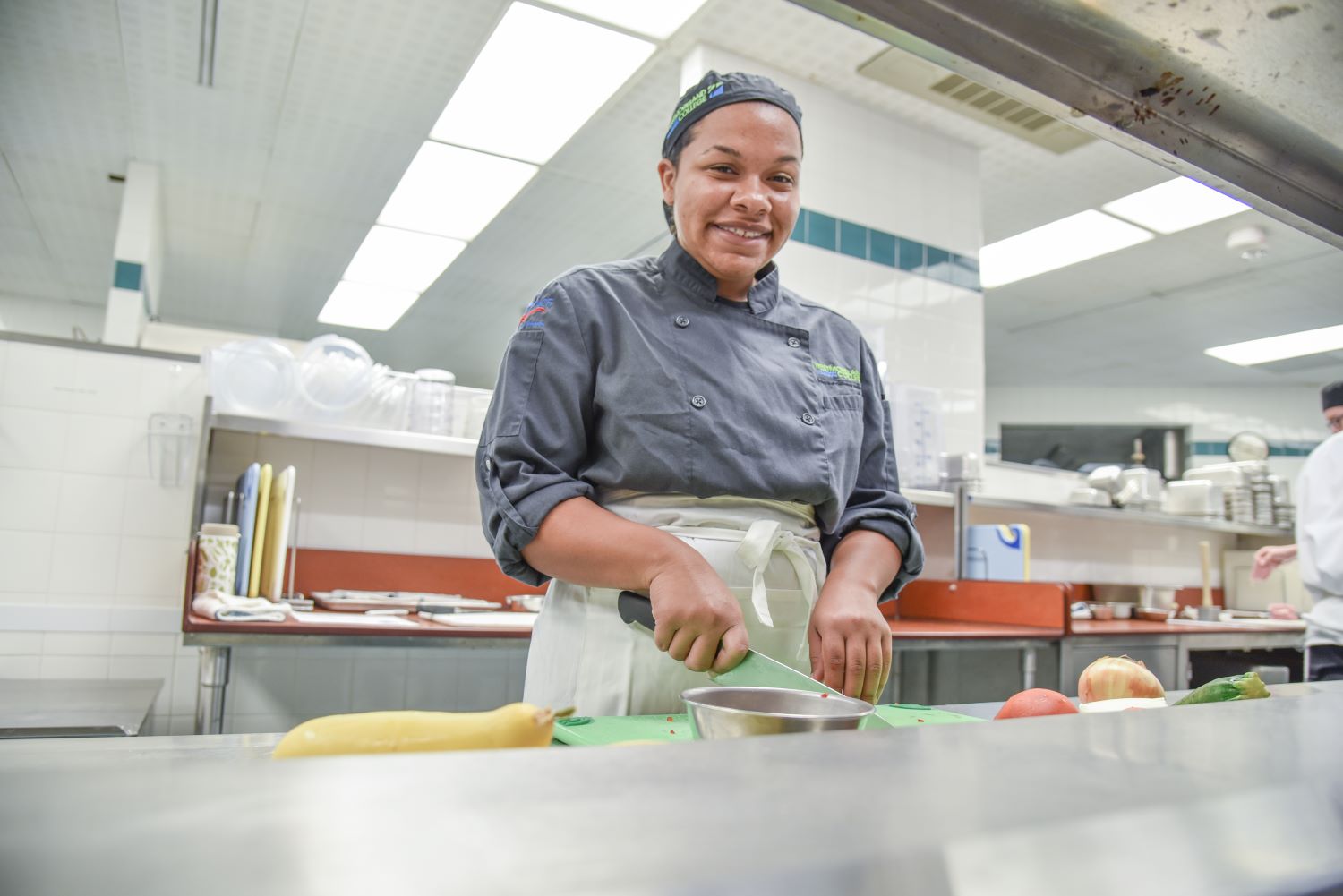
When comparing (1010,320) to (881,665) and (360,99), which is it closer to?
(360,99)

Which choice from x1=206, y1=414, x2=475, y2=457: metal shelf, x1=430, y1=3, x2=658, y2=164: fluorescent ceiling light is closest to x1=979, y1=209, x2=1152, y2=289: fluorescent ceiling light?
x1=430, y1=3, x2=658, y2=164: fluorescent ceiling light

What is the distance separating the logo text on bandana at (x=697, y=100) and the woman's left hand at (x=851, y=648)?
723 mm

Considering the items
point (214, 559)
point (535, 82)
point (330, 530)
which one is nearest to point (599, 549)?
point (214, 559)

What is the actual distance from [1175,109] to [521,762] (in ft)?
2.55

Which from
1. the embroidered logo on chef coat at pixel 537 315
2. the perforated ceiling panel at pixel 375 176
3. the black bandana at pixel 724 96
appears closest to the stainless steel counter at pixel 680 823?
the embroidered logo on chef coat at pixel 537 315

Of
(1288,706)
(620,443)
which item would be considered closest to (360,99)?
(620,443)

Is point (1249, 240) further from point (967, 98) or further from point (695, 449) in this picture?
point (695, 449)

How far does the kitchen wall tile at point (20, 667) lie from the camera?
302cm

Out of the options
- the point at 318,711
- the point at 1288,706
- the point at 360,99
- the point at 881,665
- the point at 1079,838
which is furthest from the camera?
the point at 360,99

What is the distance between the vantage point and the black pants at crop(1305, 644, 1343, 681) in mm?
→ 2853

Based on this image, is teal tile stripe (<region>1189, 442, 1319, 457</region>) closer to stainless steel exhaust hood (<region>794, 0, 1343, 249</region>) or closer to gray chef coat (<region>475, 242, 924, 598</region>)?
gray chef coat (<region>475, 242, 924, 598</region>)

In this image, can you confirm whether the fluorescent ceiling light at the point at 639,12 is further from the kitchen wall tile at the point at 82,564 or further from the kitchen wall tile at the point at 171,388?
the kitchen wall tile at the point at 82,564

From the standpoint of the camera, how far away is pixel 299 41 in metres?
4.14

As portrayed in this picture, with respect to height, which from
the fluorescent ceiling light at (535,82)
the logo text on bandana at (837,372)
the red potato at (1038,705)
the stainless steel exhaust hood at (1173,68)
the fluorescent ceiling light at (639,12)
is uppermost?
the fluorescent ceiling light at (639,12)
